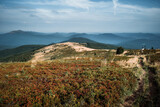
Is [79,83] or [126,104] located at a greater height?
[79,83]

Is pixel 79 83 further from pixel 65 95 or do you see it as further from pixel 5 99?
pixel 5 99

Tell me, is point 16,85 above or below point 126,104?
above

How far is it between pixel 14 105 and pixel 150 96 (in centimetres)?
957

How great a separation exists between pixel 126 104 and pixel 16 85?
30.4 feet

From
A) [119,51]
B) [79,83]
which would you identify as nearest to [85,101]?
[79,83]

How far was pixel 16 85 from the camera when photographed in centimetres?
823

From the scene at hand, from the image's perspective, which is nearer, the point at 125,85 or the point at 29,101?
the point at 29,101

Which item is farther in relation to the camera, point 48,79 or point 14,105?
point 48,79

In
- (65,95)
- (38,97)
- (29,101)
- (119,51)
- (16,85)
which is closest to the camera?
(29,101)

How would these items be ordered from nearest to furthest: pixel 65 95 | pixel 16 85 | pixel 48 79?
pixel 65 95, pixel 16 85, pixel 48 79

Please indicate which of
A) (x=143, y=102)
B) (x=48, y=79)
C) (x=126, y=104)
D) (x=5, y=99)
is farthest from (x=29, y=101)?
(x=143, y=102)

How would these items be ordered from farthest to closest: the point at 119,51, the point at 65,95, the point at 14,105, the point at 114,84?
the point at 119,51 → the point at 114,84 → the point at 65,95 → the point at 14,105

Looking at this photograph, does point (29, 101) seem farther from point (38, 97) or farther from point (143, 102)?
point (143, 102)

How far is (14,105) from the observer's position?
19.1ft
